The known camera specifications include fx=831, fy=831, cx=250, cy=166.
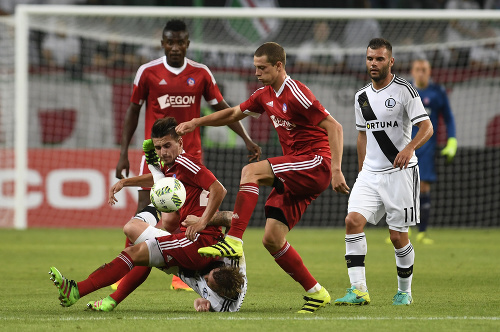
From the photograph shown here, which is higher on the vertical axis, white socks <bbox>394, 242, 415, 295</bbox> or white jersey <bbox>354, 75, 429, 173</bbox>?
white jersey <bbox>354, 75, 429, 173</bbox>

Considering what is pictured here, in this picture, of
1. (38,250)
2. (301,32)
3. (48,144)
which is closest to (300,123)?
(38,250)

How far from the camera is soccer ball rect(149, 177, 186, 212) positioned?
218 inches

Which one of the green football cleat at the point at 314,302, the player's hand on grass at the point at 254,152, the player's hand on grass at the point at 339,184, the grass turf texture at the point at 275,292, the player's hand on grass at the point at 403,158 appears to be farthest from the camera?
the player's hand on grass at the point at 254,152

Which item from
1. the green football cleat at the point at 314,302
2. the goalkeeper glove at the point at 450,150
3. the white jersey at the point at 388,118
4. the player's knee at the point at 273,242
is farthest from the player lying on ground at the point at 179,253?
the goalkeeper glove at the point at 450,150

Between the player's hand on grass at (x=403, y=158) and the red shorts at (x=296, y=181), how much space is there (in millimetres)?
491

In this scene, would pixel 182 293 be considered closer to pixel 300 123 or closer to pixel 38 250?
pixel 300 123

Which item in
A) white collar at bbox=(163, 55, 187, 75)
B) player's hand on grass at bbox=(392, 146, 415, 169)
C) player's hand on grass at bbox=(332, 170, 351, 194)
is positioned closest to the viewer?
player's hand on grass at bbox=(332, 170, 351, 194)

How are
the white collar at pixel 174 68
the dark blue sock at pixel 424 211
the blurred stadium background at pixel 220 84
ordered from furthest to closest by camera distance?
the blurred stadium background at pixel 220 84
the dark blue sock at pixel 424 211
the white collar at pixel 174 68

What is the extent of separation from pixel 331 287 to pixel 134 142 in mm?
7970

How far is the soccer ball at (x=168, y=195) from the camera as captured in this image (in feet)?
18.2

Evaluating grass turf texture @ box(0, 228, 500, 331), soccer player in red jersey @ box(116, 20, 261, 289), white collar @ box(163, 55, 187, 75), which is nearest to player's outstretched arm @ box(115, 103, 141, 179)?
soccer player in red jersey @ box(116, 20, 261, 289)

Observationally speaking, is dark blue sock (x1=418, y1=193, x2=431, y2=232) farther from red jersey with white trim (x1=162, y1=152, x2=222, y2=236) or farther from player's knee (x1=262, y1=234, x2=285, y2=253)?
red jersey with white trim (x1=162, y1=152, x2=222, y2=236)

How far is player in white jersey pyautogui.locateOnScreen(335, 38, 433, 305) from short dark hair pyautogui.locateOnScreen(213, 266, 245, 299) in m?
0.95

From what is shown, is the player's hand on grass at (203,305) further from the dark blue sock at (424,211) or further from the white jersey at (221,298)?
the dark blue sock at (424,211)
